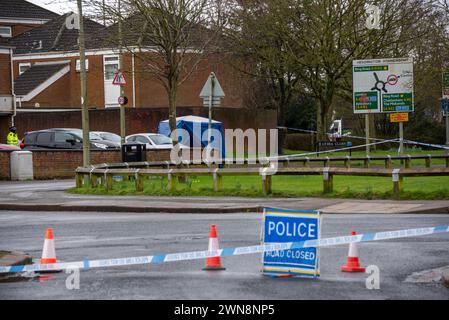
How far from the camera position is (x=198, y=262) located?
11961 millimetres

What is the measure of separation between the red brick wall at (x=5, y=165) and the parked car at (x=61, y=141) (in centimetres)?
460

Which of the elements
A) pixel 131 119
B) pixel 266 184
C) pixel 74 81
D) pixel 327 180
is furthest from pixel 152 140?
pixel 74 81

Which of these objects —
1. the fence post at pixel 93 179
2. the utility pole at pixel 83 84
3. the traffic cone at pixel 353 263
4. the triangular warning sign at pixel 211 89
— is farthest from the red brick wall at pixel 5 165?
the traffic cone at pixel 353 263

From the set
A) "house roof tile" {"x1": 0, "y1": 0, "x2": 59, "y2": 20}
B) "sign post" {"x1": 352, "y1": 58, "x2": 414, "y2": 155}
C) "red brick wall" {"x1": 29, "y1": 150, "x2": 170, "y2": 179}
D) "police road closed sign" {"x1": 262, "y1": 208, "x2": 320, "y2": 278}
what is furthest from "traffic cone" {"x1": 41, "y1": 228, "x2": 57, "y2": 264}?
"house roof tile" {"x1": 0, "y1": 0, "x2": 59, "y2": 20}

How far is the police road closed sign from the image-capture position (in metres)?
10.4

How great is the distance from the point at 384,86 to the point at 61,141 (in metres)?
14.3

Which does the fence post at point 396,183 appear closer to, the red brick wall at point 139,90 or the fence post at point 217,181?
the fence post at point 217,181

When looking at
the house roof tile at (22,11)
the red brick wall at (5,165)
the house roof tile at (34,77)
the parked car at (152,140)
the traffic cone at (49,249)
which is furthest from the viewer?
the house roof tile at (22,11)

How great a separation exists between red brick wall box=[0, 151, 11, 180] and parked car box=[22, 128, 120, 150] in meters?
4.60

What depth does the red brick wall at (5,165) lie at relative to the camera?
111ft

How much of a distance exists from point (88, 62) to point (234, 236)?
44.4 metres

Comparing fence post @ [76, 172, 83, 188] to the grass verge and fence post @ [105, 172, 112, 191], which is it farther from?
fence post @ [105, 172, 112, 191]

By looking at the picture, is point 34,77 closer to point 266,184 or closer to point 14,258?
point 266,184
